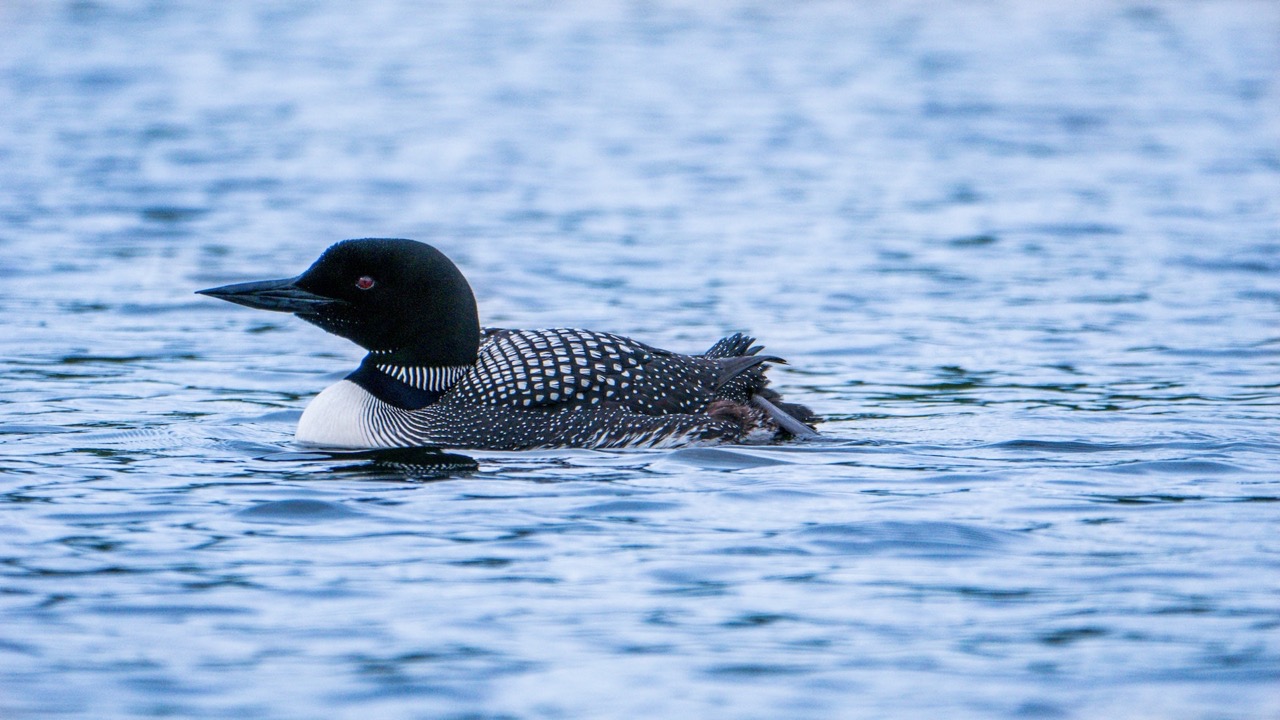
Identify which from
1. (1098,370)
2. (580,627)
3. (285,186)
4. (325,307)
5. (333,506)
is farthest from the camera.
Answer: (285,186)

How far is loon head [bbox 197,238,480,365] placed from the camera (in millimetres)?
6074

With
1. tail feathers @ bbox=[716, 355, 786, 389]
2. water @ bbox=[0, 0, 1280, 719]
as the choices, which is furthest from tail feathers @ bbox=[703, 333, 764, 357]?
water @ bbox=[0, 0, 1280, 719]

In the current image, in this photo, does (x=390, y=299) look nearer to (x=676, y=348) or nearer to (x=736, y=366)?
(x=736, y=366)

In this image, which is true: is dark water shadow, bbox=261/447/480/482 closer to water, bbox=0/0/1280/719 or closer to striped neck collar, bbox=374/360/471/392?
water, bbox=0/0/1280/719

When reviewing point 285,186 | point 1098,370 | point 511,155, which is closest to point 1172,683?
point 1098,370

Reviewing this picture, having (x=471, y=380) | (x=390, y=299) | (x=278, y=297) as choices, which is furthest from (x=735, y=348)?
(x=278, y=297)

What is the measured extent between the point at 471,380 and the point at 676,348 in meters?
1.95

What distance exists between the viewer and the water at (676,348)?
3.82 meters

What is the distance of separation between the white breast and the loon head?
0.21m

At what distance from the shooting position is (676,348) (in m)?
7.91

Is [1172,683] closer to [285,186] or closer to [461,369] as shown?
[461,369]

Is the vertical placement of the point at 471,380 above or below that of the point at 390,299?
below

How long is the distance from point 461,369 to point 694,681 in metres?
2.61

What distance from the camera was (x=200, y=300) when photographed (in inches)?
358
